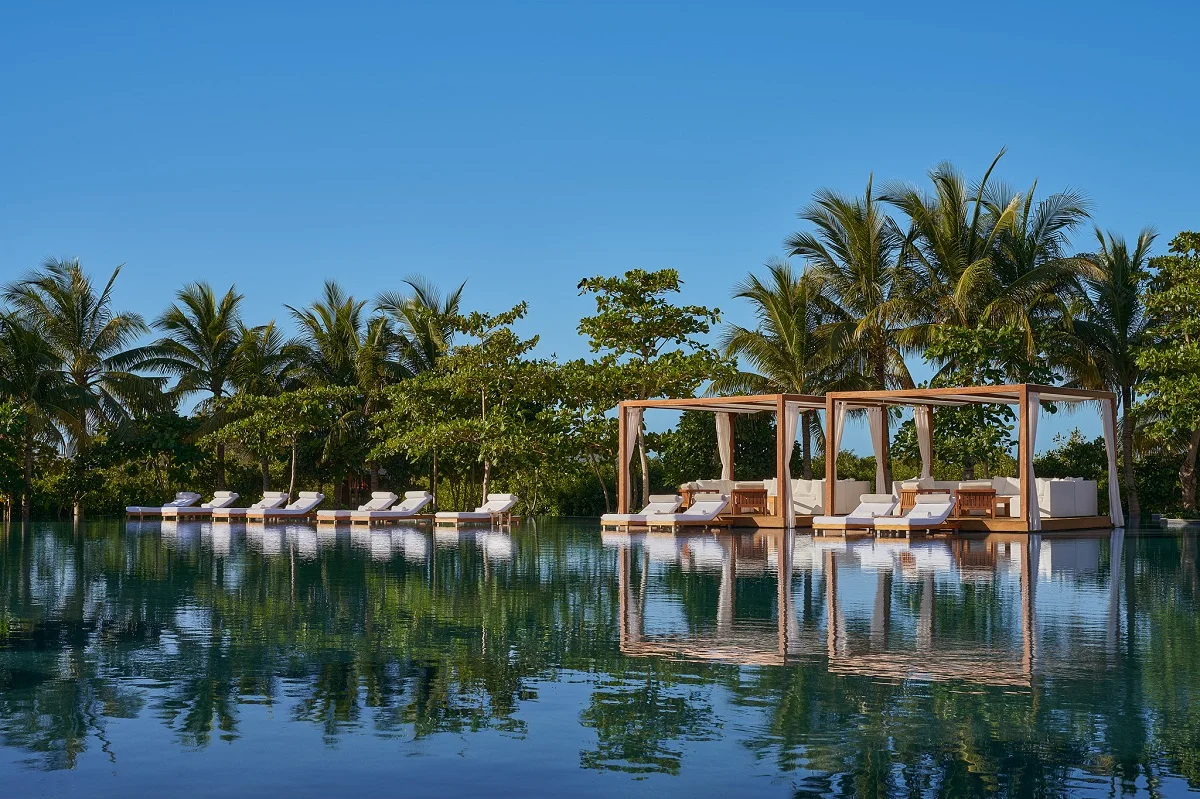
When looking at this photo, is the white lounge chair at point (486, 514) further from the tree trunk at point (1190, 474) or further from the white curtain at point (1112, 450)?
the tree trunk at point (1190, 474)

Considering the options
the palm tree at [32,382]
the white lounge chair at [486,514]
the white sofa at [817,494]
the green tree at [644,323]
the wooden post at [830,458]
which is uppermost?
the green tree at [644,323]

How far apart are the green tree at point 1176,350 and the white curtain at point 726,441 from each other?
797 centimetres

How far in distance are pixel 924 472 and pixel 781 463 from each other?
371cm

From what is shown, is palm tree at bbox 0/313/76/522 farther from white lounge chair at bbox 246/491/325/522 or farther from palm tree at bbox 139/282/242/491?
white lounge chair at bbox 246/491/325/522

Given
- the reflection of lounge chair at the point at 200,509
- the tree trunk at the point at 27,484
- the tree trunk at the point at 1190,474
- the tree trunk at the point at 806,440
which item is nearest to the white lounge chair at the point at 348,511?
the reflection of lounge chair at the point at 200,509

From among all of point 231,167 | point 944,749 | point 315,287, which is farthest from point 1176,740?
point 231,167

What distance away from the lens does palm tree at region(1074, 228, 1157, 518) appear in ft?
86.5

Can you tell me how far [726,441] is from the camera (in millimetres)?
27125

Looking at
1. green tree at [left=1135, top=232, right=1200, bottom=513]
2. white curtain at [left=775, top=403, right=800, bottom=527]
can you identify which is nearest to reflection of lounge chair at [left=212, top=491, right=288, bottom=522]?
white curtain at [left=775, top=403, right=800, bottom=527]

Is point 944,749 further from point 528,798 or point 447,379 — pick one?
point 447,379

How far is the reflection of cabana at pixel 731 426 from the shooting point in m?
23.2

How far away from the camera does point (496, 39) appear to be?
26.0 meters

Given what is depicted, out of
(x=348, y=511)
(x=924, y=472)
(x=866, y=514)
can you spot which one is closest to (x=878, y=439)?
(x=924, y=472)

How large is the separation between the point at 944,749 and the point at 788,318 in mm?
22620
